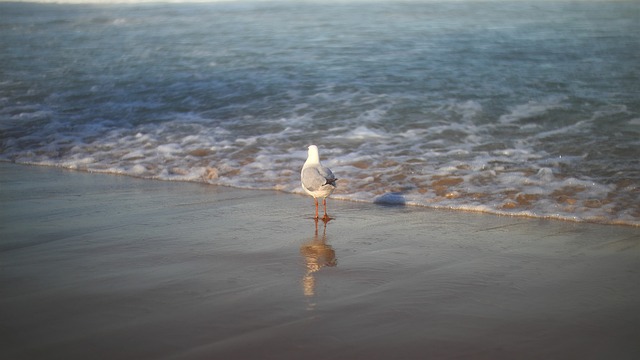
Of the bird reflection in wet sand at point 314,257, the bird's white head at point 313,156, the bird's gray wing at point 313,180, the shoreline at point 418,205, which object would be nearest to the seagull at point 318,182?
the bird's gray wing at point 313,180

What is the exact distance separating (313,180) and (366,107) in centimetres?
500

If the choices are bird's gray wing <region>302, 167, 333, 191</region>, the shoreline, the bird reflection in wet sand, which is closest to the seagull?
bird's gray wing <region>302, 167, 333, 191</region>

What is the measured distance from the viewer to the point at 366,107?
11.2m

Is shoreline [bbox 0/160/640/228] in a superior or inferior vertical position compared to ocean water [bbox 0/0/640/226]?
inferior

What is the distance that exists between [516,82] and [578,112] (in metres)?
2.47

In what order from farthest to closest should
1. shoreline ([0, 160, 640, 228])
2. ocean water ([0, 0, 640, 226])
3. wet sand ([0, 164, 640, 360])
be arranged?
ocean water ([0, 0, 640, 226]) < shoreline ([0, 160, 640, 228]) < wet sand ([0, 164, 640, 360])

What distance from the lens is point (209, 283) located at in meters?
4.67

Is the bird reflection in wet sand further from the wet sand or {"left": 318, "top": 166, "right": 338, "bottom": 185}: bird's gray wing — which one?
{"left": 318, "top": 166, "right": 338, "bottom": 185}: bird's gray wing

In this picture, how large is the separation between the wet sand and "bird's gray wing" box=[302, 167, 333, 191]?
0.30m

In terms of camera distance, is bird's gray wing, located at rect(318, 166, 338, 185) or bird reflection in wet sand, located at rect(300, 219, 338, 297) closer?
bird reflection in wet sand, located at rect(300, 219, 338, 297)

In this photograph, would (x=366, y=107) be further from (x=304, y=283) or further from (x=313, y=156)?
(x=304, y=283)

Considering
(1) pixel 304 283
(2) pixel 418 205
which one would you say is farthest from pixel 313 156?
(1) pixel 304 283

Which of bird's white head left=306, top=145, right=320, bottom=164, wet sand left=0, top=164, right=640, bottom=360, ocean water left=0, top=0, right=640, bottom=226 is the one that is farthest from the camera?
ocean water left=0, top=0, right=640, bottom=226

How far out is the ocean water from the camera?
7715 millimetres
